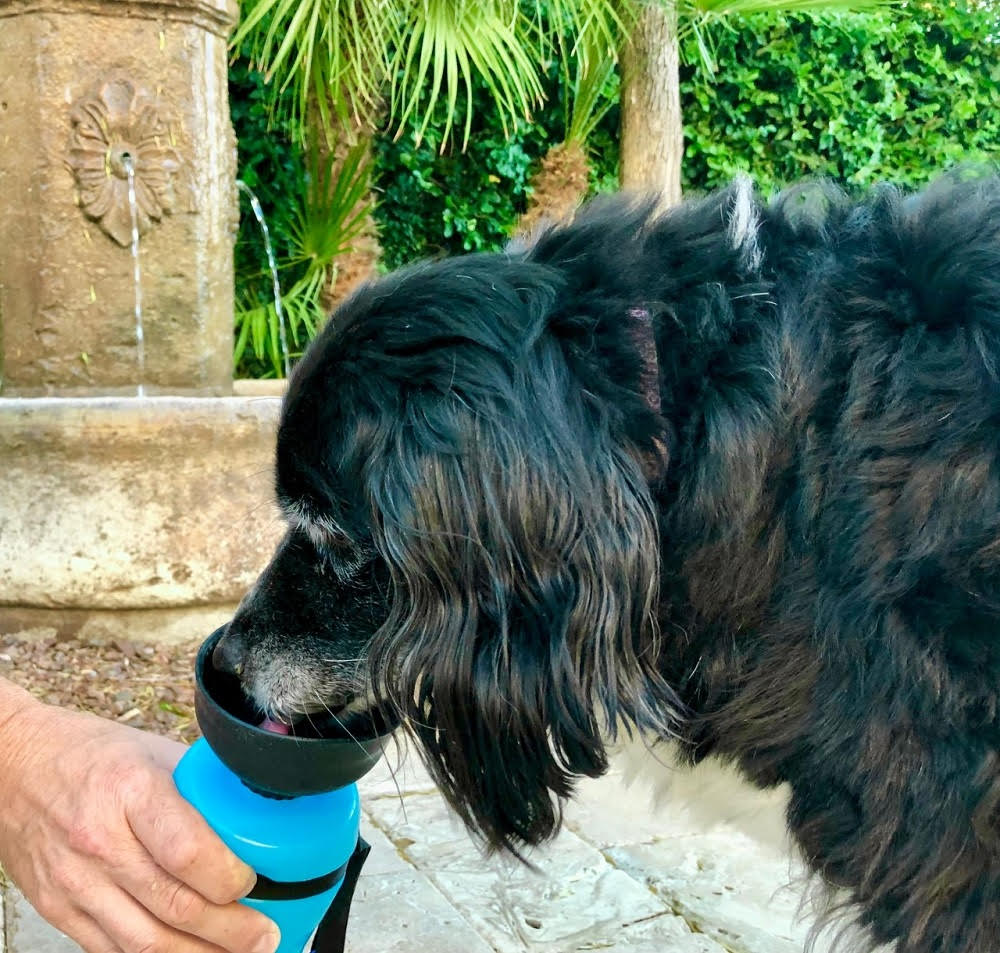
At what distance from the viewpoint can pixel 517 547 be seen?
1.48 m

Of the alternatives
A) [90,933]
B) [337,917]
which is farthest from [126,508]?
[90,933]

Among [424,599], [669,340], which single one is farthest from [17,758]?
[669,340]

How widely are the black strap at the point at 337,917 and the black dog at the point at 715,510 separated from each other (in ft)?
1.00

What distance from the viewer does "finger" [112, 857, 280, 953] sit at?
145 centimetres

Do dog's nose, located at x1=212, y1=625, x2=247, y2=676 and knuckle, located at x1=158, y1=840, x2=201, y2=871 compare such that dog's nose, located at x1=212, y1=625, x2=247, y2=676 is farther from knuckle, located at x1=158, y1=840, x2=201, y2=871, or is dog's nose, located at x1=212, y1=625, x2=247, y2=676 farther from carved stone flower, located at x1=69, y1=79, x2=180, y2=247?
carved stone flower, located at x1=69, y1=79, x2=180, y2=247

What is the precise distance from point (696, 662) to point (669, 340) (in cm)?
50

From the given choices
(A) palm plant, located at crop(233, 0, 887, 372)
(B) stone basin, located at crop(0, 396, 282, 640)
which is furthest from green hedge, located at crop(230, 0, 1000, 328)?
(B) stone basin, located at crop(0, 396, 282, 640)

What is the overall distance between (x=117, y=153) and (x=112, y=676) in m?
2.03

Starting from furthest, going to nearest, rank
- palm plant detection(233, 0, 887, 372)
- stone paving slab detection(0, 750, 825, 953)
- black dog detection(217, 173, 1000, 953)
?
palm plant detection(233, 0, 887, 372) → stone paving slab detection(0, 750, 825, 953) → black dog detection(217, 173, 1000, 953)

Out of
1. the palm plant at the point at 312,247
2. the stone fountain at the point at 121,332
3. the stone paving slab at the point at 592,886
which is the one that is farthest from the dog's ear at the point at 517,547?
the palm plant at the point at 312,247

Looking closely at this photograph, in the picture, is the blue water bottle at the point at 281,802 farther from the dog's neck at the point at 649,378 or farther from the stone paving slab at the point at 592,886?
the dog's neck at the point at 649,378

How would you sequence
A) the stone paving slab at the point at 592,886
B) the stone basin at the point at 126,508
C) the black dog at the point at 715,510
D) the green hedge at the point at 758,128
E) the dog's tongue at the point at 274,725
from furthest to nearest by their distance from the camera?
the green hedge at the point at 758,128, the stone basin at the point at 126,508, the stone paving slab at the point at 592,886, the dog's tongue at the point at 274,725, the black dog at the point at 715,510

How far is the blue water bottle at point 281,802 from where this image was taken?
4.95 ft

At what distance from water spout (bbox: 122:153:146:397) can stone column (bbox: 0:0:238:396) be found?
12 millimetres
